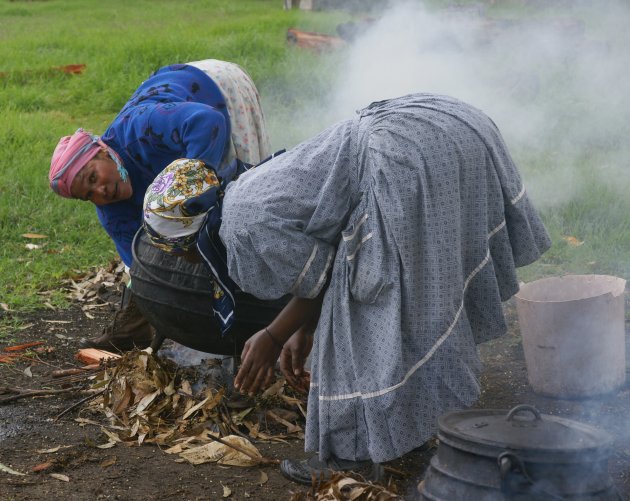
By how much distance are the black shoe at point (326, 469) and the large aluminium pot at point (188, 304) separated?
691mm

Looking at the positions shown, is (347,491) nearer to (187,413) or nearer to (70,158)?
(187,413)

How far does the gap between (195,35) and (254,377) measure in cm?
1029

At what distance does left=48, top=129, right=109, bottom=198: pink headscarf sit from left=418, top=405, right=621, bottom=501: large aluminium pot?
8.98 ft

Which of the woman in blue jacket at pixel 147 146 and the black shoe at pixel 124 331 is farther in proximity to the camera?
the black shoe at pixel 124 331

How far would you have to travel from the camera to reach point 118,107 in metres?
10.8

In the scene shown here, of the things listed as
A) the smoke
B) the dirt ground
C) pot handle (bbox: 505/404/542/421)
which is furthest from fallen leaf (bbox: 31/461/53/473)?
the smoke

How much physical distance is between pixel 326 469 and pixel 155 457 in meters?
0.89

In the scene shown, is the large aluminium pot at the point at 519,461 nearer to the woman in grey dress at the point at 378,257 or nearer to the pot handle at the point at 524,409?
the pot handle at the point at 524,409

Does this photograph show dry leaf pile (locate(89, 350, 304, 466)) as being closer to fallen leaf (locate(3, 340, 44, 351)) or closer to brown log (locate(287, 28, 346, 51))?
fallen leaf (locate(3, 340, 44, 351))

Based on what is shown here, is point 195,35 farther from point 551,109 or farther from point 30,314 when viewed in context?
point 30,314

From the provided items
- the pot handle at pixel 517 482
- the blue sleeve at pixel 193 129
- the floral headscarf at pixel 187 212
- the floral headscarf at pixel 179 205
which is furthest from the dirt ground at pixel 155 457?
the blue sleeve at pixel 193 129

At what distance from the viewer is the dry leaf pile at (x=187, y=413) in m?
3.95

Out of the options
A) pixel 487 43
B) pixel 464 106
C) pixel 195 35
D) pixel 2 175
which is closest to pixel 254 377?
pixel 464 106

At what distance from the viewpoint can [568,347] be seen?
163 inches
